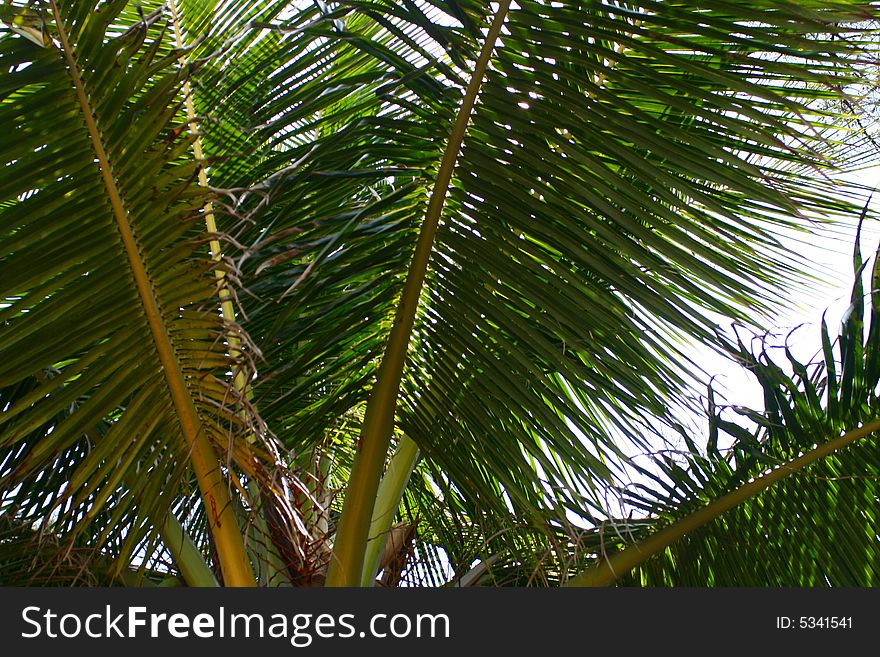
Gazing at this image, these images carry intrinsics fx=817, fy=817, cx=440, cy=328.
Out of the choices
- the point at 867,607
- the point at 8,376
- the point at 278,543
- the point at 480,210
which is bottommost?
the point at 867,607

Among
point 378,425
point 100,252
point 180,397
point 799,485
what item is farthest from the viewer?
point 799,485

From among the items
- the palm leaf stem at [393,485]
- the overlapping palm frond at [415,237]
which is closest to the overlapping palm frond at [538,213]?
the overlapping palm frond at [415,237]

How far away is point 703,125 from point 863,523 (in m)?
0.85

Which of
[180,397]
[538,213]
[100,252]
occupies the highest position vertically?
[538,213]

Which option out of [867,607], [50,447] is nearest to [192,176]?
[50,447]

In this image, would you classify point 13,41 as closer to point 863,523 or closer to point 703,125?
point 703,125

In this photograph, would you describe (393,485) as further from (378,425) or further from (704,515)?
(704,515)

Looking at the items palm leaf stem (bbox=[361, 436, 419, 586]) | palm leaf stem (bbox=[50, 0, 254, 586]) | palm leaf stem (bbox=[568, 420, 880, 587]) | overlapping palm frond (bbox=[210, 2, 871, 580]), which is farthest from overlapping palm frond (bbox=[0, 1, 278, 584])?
palm leaf stem (bbox=[568, 420, 880, 587])

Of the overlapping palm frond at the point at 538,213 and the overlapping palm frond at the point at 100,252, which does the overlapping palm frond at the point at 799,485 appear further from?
the overlapping palm frond at the point at 100,252

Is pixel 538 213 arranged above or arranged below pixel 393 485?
above

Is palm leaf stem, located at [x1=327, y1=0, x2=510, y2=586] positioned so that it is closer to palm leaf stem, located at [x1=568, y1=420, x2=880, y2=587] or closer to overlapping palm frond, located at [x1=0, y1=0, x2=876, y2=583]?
overlapping palm frond, located at [x1=0, y1=0, x2=876, y2=583]

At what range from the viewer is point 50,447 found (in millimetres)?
1200

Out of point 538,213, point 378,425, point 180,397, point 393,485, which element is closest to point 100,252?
point 180,397

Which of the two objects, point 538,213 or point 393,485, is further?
point 393,485
